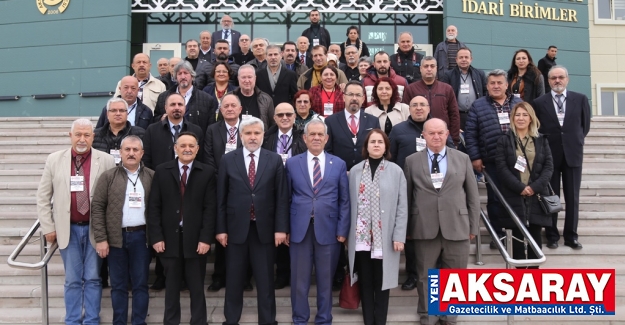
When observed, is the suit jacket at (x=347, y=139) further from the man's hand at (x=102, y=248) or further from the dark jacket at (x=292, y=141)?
the man's hand at (x=102, y=248)

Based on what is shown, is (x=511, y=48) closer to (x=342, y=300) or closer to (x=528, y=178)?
(x=528, y=178)

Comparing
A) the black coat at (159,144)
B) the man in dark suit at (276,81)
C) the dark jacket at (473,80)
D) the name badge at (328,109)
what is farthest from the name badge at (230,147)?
the dark jacket at (473,80)

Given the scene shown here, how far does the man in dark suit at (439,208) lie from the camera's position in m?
4.94

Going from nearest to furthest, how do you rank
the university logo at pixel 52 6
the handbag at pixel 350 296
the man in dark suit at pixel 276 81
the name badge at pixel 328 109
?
the handbag at pixel 350 296
the name badge at pixel 328 109
the man in dark suit at pixel 276 81
the university logo at pixel 52 6

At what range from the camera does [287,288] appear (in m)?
5.60

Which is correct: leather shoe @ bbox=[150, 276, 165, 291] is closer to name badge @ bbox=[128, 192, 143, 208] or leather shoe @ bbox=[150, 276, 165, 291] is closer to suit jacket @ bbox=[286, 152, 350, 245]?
name badge @ bbox=[128, 192, 143, 208]

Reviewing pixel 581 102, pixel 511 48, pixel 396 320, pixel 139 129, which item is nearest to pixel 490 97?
pixel 581 102

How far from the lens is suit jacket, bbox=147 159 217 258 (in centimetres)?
489

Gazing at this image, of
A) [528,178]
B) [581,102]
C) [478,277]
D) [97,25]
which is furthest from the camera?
[97,25]

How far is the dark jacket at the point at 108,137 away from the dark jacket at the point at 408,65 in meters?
4.52

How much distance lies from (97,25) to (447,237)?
1114 centimetres

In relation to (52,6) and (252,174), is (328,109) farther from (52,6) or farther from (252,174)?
(52,6)

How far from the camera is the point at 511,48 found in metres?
13.2

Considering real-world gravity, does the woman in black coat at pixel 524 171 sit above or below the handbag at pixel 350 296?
above
